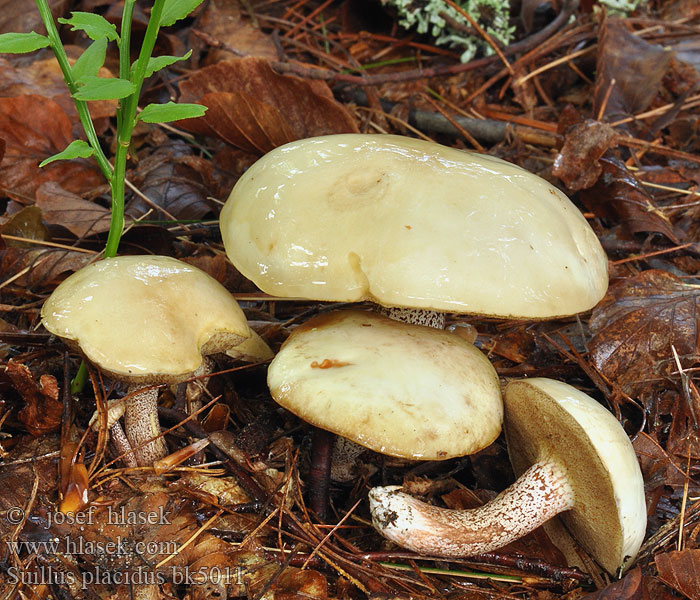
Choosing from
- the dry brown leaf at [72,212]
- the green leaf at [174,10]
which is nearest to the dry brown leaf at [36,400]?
the dry brown leaf at [72,212]

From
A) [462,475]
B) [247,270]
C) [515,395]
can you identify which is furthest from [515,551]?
[247,270]

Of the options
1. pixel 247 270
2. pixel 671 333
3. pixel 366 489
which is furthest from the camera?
pixel 671 333

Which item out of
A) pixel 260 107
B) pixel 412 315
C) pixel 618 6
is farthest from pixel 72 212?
→ pixel 618 6

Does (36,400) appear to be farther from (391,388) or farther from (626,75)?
(626,75)

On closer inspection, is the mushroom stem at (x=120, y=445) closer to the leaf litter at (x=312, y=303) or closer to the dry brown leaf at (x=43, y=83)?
the leaf litter at (x=312, y=303)

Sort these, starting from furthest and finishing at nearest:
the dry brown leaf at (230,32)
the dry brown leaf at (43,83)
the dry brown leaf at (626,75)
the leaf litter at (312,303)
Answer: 1. the dry brown leaf at (230,32)
2. the dry brown leaf at (626,75)
3. the dry brown leaf at (43,83)
4. the leaf litter at (312,303)

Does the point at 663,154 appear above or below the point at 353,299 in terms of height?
below

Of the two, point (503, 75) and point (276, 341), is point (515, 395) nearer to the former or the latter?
point (276, 341)
